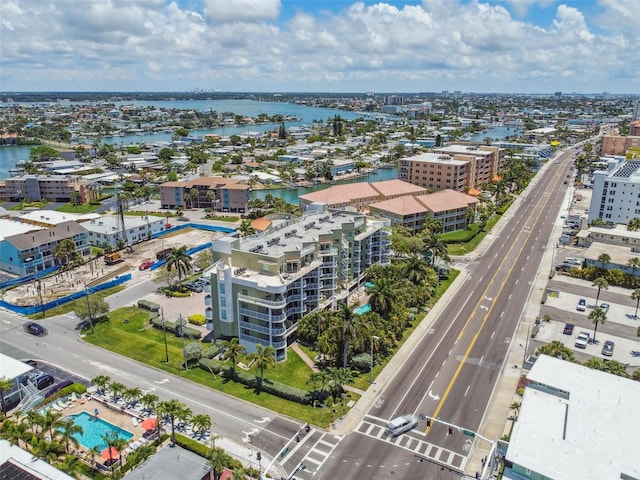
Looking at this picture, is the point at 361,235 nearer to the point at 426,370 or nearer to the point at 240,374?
the point at 426,370

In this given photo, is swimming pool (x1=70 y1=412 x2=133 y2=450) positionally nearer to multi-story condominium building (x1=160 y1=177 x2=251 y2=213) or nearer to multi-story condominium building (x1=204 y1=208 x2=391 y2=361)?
multi-story condominium building (x1=204 y1=208 x2=391 y2=361)

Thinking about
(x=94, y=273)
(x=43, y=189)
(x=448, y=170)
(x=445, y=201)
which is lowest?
(x=94, y=273)

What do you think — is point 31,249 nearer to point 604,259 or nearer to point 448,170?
point 604,259

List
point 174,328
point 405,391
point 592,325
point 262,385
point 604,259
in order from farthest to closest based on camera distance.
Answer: point 604,259 → point 592,325 → point 174,328 → point 262,385 → point 405,391

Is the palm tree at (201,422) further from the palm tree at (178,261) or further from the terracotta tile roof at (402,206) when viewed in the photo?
the terracotta tile roof at (402,206)

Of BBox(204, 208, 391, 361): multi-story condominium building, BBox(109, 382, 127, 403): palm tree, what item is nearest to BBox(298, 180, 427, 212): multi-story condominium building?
BBox(204, 208, 391, 361): multi-story condominium building

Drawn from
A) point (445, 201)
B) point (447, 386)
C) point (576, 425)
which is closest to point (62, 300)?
point (447, 386)

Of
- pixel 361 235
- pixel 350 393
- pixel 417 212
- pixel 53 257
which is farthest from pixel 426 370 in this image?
pixel 53 257
